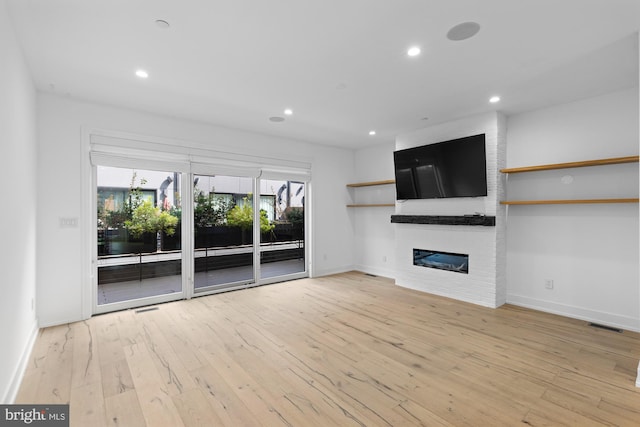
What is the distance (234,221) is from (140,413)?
3.37 metres

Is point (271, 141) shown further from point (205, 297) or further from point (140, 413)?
point (140, 413)

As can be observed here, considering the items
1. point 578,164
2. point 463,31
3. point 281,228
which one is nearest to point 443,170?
point 578,164

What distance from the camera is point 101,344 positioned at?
3.06 m

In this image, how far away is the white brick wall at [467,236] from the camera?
4188mm

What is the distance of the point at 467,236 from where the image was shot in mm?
4488

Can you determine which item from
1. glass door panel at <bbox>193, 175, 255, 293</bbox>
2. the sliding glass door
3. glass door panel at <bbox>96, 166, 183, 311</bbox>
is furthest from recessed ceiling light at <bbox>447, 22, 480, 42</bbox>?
glass door panel at <bbox>96, 166, 183, 311</bbox>

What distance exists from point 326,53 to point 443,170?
2.77m

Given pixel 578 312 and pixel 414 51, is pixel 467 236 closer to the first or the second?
pixel 578 312

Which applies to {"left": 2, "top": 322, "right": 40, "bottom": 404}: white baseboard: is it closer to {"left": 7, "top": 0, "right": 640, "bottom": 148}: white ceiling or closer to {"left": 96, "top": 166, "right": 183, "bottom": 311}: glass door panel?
{"left": 96, "top": 166, "right": 183, "bottom": 311}: glass door panel

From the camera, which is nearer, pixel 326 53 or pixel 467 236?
pixel 326 53

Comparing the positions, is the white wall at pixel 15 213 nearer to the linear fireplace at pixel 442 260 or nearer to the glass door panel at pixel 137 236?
the glass door panel at pixel 137 236

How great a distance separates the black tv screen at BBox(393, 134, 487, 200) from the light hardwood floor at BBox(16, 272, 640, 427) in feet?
5.72

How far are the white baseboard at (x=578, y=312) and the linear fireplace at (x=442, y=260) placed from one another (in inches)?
28.6

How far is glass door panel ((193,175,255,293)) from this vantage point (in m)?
4.82
